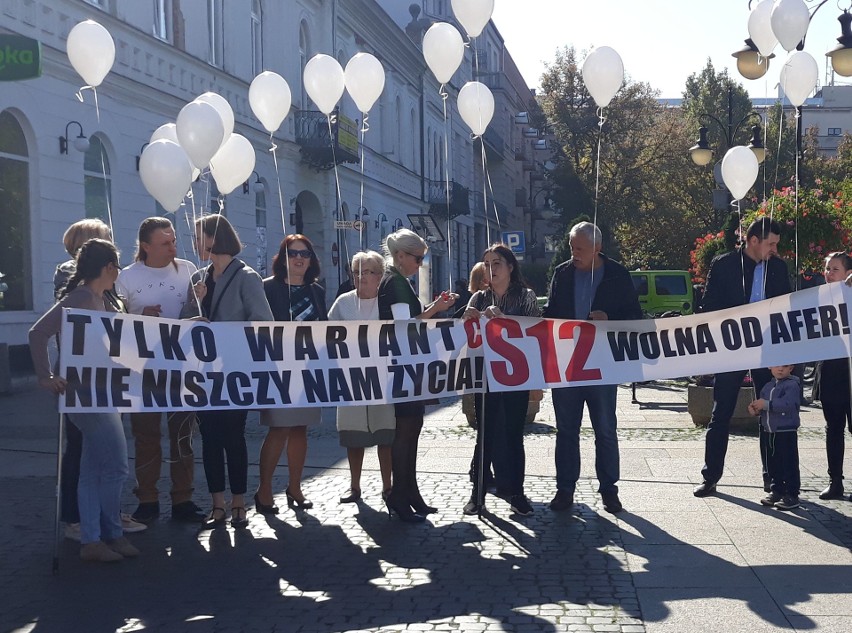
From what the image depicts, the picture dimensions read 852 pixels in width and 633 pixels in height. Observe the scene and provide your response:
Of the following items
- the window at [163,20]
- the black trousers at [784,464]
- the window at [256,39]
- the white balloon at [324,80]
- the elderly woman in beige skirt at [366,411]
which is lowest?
the black trousers at [784,464]

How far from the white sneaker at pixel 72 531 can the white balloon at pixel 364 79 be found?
454 cm

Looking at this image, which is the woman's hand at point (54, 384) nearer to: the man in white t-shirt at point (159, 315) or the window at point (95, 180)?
the man in white t-shirt at point (159, 315)

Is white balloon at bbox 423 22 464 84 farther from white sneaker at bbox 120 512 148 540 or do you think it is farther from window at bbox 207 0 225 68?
window at bbox 207 0 225 68

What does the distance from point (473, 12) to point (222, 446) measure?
4.05m

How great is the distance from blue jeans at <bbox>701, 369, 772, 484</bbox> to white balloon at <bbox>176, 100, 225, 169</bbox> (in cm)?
394

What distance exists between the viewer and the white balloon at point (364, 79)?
9516mm

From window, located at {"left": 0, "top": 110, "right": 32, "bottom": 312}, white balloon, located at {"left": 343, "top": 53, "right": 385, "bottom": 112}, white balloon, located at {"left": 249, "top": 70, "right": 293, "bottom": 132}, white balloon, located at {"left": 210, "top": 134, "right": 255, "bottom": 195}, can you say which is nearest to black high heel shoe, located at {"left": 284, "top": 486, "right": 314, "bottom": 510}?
white balloon, located at {"left": 210, "top": 134, "right": 255, "bottom": 195}

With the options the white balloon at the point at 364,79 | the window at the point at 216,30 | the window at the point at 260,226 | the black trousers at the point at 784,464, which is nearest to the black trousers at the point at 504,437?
the black trousers at the point at 784,464

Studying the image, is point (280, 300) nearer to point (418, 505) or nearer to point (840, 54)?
point (418, 505)

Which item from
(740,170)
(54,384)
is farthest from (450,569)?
(740,170)

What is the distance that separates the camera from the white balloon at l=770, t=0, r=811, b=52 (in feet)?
27.3

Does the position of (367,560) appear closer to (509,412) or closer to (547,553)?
(547,553)

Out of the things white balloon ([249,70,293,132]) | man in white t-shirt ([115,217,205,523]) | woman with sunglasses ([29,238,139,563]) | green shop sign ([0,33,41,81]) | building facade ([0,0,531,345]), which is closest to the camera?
woman with sunglasses ([29,238,139,563])

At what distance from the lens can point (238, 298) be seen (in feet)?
22.6
